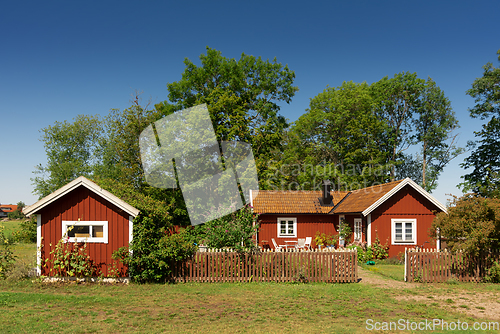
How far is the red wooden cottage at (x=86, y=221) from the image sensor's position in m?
13.0

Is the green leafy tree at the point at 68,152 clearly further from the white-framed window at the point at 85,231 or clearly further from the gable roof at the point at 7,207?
the gable roof at the point at 7,207

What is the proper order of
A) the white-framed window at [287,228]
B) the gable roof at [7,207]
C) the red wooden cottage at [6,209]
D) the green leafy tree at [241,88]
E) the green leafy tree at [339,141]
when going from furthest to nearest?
the gable roof at [7,207]
the red wooden cottage at [6,209]
the green leafy tree at [339,141]
the green leafy tree at [241,88]
the white-framed window at [287,228]

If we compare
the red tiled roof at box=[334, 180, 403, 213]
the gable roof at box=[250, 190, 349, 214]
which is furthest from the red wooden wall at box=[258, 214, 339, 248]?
the red tiled roof at box=[334, 180, 403, 213]

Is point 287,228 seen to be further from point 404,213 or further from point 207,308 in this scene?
point 207,308

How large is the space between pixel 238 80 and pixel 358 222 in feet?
63.0

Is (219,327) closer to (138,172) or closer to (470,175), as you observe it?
(138,172)

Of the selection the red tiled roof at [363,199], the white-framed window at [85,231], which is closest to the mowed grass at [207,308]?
the white-framed window at [85,231]

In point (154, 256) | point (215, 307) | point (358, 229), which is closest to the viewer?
point (215, 307)

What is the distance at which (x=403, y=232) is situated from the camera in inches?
832

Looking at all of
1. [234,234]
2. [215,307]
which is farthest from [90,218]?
[215,307]

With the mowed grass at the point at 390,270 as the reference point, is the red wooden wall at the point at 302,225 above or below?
above

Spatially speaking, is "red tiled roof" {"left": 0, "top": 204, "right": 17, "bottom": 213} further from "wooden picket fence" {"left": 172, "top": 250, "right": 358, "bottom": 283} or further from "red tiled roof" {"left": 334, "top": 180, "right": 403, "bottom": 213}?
"wooden picket fence" {"left": 172, "top": 250, "right": 358, "bottom": 283}

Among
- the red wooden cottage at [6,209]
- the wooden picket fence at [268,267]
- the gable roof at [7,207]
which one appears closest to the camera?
the wooden picket fence at [268,267]

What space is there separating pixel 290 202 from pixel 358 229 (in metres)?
5.39
